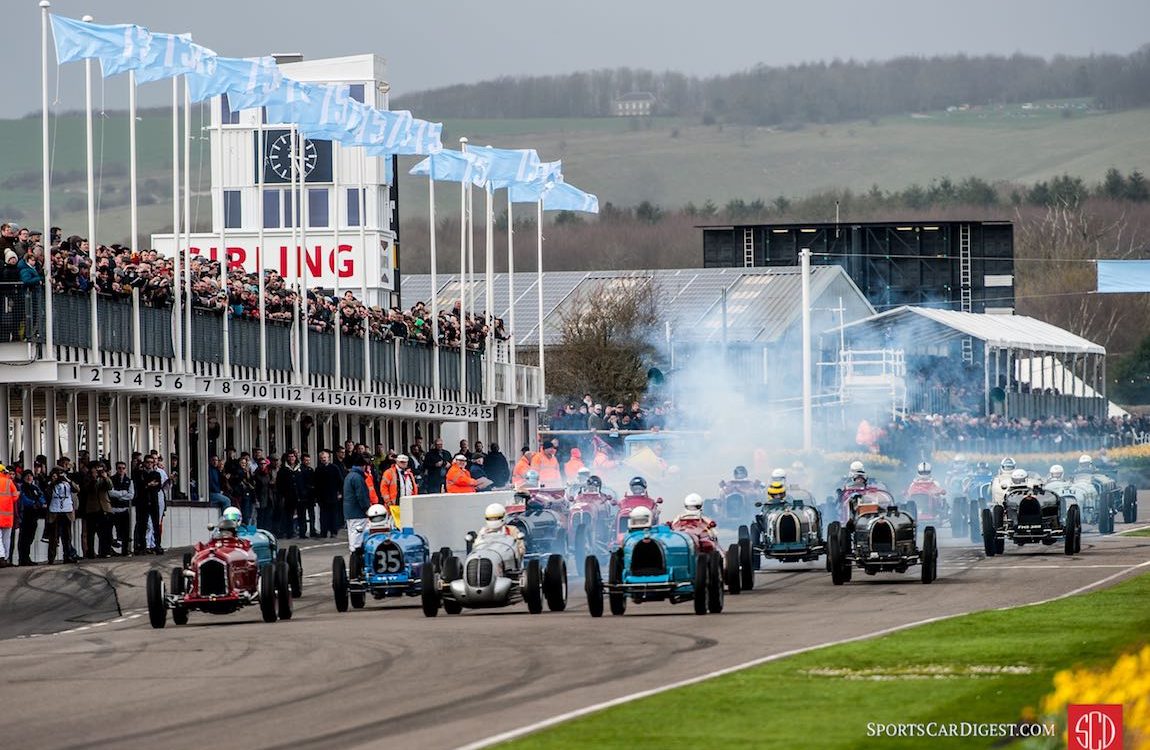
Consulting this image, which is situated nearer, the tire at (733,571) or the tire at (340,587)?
the tire at (340,587)

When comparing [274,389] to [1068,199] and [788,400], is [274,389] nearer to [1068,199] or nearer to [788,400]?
[788,400]

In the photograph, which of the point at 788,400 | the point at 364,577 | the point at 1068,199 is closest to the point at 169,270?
the point at 364,577

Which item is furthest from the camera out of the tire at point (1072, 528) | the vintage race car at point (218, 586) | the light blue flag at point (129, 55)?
the light blue flag at point (129, 55)

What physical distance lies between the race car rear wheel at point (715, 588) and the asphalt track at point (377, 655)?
0.87ft

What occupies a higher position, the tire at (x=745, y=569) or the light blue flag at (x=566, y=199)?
the light blue flag at (x=566, y=199)

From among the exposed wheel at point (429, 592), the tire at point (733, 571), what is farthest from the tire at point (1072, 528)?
the exposed wheel at point (429, 592)

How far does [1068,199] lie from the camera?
12062cm

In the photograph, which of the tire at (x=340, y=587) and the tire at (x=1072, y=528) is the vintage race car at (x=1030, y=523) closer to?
the tire at (x=1072, y=528)

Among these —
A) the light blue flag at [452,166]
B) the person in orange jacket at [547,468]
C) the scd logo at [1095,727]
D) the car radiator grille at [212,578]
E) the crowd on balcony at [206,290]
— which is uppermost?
the light blue flag at [452,166]

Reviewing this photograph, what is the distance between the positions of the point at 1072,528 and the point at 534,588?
1379cm

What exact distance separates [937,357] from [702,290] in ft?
76.4

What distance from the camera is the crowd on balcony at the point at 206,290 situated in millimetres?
38438

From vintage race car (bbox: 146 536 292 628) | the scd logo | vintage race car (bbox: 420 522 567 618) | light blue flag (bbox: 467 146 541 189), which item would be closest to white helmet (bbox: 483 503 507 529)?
vintage race car (bbox: 420 522 567 618)

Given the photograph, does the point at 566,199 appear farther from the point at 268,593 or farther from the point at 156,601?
the point at 156,601
